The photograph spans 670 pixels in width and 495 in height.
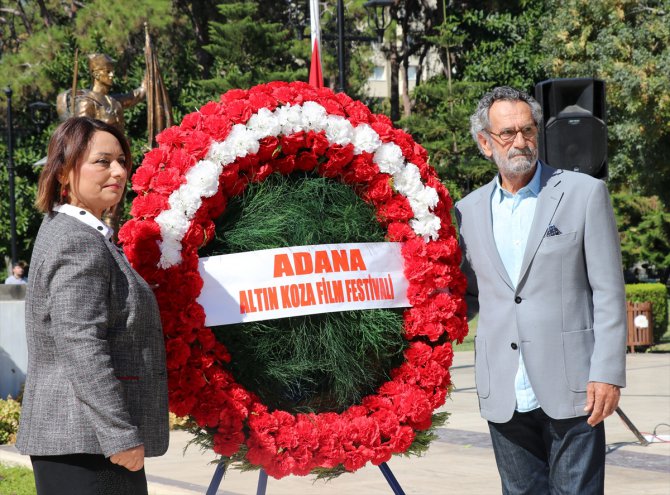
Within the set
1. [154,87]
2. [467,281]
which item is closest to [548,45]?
[154,87]

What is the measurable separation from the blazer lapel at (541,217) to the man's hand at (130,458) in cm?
151

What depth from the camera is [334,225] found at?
4.20 metres

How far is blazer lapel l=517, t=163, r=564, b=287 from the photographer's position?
3785mm

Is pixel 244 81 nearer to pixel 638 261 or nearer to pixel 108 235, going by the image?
pixel 638 261

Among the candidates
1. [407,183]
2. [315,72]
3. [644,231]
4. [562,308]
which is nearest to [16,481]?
[315,72]

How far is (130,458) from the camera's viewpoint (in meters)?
3.19

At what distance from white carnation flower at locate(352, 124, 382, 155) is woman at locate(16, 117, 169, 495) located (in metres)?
1.18

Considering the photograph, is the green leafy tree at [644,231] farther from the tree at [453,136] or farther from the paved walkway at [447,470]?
the paved walkway at [447,470]

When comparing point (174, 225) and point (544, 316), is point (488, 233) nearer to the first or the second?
point (544, 316)

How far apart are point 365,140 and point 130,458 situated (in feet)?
5.73

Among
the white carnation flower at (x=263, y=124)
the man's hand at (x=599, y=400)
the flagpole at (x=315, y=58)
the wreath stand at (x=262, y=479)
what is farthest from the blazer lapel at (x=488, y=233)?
the flagpole at (x=315, y=58)

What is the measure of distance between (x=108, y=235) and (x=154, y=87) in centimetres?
994

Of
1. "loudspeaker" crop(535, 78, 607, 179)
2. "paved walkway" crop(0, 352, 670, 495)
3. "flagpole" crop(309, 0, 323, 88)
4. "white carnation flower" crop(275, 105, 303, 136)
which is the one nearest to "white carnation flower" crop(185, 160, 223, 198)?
"white carnation flower" crop(275, 105, 303, 136)

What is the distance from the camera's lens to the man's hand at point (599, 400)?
11.9ft
